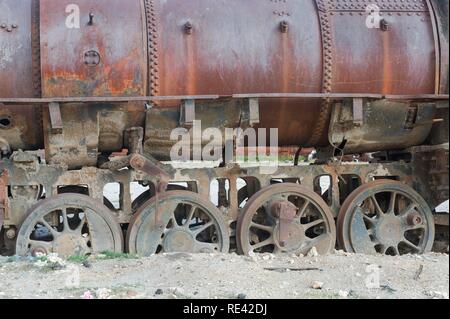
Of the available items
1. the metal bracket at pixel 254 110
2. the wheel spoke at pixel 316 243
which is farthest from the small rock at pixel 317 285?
the metal bracket at pixel 254 110

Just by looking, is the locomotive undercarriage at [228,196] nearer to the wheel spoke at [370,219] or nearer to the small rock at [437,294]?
the wheel spoke at [370,219]

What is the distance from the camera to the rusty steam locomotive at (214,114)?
22.2 ft

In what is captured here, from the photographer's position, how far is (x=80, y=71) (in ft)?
22.0

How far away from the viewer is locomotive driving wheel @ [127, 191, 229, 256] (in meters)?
7.07

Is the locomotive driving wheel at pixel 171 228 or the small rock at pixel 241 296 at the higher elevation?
the locomotive driving wheel at pixel 171 228

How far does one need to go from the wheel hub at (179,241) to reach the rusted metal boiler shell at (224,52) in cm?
110

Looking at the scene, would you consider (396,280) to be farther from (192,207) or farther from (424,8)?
(424,8)

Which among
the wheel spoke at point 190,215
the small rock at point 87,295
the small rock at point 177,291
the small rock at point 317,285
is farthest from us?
the wheel spoke at point 190,215

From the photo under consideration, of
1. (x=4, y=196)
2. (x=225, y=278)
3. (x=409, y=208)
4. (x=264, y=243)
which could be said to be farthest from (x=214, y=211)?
(x=409, y=208)

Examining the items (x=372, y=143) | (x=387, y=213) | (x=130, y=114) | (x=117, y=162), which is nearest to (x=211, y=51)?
(x=130, y=114)

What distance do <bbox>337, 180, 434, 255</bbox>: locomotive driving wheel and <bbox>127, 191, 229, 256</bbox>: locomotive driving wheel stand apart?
1.38 m

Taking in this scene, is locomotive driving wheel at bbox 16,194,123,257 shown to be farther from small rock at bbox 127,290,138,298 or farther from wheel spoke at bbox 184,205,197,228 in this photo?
small rock at bbox 127,290,138,298

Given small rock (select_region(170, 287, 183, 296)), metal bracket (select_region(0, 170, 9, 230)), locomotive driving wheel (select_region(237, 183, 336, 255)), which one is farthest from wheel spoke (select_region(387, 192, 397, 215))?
metal bracket (select_region(0, 170, 9, 230))

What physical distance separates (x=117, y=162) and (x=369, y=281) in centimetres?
272
